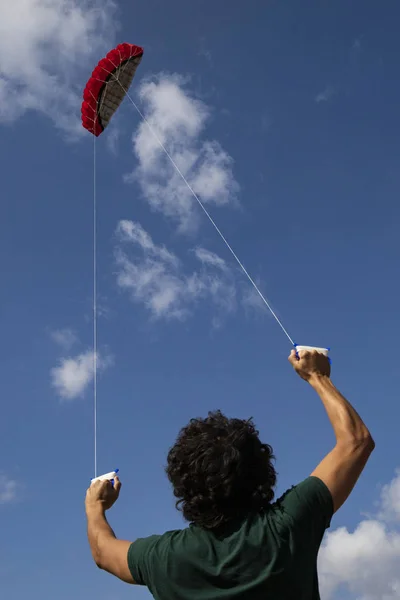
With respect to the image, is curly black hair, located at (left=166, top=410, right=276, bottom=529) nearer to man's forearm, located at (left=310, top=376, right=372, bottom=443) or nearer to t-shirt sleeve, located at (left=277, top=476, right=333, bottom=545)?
t-shirt sleeve, located at (left=277, top=476, right=333, bottom=545)

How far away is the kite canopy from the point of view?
2156 centimetres

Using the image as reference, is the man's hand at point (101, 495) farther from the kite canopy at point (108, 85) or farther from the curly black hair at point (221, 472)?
the kite canopy at point (108, 85)

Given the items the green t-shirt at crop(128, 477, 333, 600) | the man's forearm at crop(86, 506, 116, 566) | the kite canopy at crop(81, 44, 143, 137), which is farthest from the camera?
the kite canopy at crop(81, 44, 143, 137)

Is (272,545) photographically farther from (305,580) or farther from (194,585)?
(194,585)

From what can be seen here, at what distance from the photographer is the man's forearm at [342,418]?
320 centimetres

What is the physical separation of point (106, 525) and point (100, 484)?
14.7 inches

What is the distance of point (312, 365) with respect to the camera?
12.2 ft

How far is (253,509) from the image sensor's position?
318 centimetres

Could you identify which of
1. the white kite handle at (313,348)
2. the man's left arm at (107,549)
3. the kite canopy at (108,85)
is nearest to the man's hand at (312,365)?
the white kite handle at (313,348)

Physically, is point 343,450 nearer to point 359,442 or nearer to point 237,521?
point 359,442

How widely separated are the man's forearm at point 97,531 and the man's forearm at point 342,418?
157 cm

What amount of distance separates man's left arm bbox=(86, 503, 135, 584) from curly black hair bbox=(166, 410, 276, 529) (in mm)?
447

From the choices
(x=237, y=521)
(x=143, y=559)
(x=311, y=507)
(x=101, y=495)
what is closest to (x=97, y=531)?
(x=101, y=495)

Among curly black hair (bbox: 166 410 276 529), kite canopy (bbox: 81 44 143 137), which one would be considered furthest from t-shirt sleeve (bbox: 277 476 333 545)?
kite canopy (bbox: 81 44 143 137)
